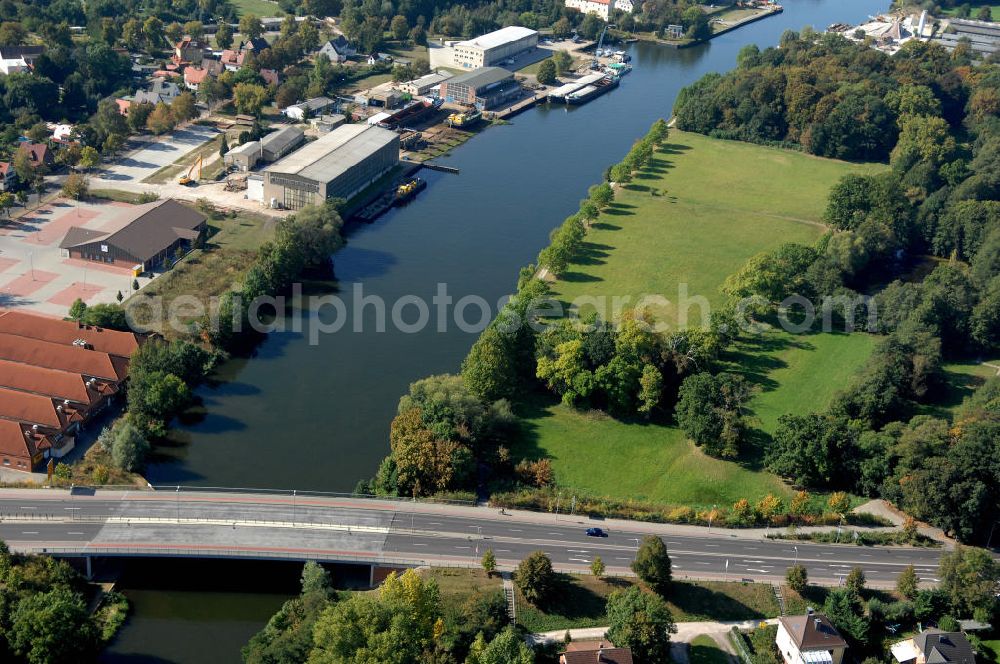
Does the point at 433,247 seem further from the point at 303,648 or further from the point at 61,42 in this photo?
the point at 61,42

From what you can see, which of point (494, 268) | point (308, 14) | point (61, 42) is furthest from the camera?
point (308, 14)

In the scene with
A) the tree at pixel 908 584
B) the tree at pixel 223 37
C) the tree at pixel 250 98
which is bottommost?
the tree at pixel 908 584

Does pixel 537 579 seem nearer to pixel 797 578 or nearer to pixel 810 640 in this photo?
pixel 810 640

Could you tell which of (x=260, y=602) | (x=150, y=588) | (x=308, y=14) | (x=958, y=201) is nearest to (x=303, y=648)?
(x=260, y=602)

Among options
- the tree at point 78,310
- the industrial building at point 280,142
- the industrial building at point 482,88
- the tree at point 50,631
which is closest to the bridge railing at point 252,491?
the tree at point 50,631

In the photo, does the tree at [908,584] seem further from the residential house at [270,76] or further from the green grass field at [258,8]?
the green grass field at [258,8]
